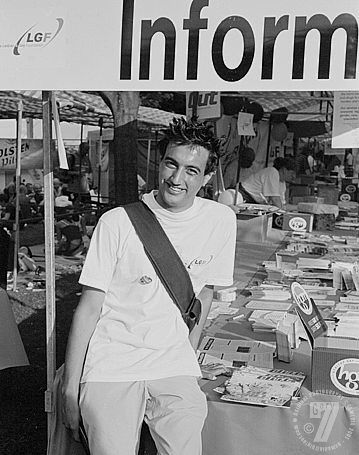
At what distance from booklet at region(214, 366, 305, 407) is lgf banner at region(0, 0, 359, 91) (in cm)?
98

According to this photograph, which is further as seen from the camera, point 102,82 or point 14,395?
point 14,395

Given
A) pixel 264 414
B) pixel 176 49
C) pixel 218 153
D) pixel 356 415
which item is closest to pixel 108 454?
pixel 264 414

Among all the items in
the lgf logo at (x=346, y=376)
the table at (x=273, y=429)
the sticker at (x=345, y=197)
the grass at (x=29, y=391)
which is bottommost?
the grass at (x=29, y=391)

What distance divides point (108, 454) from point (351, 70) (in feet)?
4.23

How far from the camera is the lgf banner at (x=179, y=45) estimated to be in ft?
5.93

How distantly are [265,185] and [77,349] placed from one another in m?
6.61

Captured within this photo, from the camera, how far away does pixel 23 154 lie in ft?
23.5

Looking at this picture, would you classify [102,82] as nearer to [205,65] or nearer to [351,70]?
[205,65]

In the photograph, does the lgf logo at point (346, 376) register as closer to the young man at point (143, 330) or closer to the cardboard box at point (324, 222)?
the young man at point (143, 330)

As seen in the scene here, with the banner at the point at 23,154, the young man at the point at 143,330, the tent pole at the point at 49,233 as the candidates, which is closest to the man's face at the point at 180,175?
the young man at the point at 143,330

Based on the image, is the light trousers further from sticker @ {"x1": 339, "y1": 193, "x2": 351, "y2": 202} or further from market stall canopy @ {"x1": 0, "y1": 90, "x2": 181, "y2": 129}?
sticker @ {"x1": 339, "y1": 193, "x2": 351, "y2": 202}

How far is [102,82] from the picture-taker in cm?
200

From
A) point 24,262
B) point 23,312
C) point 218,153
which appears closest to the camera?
point 218,153

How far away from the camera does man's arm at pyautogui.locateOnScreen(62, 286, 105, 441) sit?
77.6 inches
